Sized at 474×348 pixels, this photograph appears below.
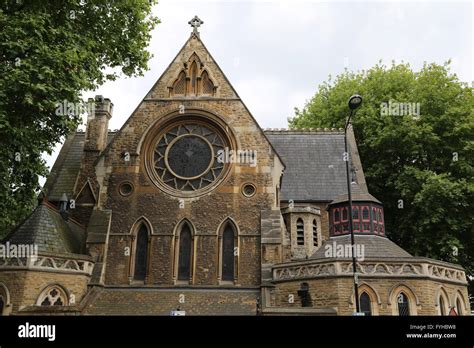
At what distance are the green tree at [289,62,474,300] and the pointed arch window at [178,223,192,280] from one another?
1443 centimetres

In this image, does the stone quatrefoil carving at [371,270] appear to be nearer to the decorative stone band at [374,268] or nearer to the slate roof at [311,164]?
the decorative stone band at [374,268]

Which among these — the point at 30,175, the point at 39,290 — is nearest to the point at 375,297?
the point at 39,290

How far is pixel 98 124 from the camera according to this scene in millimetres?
29328

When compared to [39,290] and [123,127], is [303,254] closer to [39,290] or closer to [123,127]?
[123,127]

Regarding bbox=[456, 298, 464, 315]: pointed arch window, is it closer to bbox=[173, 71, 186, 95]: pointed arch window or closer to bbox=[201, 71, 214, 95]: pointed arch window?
bbox=[201, 71, 214, 95]: pointed arch window

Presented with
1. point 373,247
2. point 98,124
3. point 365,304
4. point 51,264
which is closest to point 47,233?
point 51,264

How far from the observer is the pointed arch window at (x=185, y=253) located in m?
21.0

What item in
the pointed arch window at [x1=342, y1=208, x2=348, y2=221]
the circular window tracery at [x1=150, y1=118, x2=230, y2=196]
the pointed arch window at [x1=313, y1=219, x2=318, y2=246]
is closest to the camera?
the pointed arch window at [x1=342, y1=208, x2=348, y2=221]

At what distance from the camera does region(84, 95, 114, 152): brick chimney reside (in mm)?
28500

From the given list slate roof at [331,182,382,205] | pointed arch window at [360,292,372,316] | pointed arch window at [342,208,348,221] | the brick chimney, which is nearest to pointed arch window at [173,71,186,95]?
the brick chimney

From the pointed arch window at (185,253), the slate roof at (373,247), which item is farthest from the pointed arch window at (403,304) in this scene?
the pointed arch window at (185,253)

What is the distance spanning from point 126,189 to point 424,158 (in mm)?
19757

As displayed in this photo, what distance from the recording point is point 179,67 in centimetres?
2444
